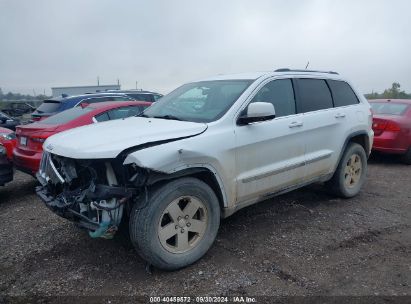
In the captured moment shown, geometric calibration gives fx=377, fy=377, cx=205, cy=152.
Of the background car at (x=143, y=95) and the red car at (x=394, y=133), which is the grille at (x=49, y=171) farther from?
the background car at (x=143, y=95)

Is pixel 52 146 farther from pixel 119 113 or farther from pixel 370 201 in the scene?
pixel 370 201

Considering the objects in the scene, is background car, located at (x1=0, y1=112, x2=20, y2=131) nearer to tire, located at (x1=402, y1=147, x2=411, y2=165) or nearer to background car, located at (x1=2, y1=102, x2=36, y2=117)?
background car, located at (x1=2, y1=102, x2=36, y2=117)

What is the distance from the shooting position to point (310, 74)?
5047 millimetres

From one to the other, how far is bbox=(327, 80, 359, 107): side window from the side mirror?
1.86m

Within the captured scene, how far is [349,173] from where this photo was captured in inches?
221

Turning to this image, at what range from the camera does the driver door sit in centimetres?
392

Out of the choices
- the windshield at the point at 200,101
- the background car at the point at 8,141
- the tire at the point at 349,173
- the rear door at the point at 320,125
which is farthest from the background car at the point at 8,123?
the tire at the point at 349,173

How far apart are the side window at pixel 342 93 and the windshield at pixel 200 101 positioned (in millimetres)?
1682

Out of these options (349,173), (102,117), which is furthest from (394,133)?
(102,117)

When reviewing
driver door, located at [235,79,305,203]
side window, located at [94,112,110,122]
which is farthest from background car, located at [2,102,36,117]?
driver door, located at [235,79,305,203]

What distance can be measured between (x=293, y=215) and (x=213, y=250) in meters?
1.48

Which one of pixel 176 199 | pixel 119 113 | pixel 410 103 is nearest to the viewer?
pixel 176 199

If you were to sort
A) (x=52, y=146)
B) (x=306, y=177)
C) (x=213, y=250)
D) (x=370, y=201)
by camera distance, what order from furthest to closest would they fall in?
(x=370, y=201) → (x=306, y=177) → (x=213, y=250) → (x=52, y=146)

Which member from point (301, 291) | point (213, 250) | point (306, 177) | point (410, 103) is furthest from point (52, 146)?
point (410, 103)
